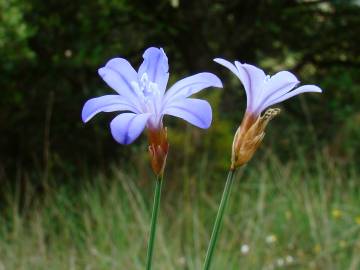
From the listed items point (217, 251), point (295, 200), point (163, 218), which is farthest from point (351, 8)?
point (217, 251)

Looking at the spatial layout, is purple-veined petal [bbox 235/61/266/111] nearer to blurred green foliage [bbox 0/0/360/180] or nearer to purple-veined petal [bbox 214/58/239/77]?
purple-veined petal [bbox 214/58/239/77]

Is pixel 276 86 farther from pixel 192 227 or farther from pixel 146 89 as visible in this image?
pixel 192 227

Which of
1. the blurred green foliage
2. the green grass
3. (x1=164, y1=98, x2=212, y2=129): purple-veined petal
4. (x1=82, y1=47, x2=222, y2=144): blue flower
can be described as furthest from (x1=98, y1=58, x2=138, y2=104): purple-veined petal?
the blurred green foliage

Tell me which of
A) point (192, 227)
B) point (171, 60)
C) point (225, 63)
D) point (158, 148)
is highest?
point (171, 60)

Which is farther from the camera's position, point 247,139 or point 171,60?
point 171,60

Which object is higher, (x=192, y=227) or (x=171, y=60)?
(x=171, y=60)

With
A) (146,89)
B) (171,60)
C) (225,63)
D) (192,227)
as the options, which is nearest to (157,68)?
(146,89)
